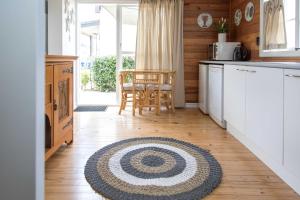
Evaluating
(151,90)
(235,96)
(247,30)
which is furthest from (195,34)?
(235,96)

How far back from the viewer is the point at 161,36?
5574 mm

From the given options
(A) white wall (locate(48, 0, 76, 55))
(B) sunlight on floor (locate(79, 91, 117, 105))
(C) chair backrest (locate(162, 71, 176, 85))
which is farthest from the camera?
(B) sunlight on floor (locate(79, 91, 117, 105))

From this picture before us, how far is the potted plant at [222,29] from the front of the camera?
5.05 m

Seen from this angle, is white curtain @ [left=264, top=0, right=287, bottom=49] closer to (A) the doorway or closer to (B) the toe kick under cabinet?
(B) the toe kick under cabinet

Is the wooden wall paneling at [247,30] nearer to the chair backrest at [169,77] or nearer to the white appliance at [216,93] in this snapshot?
the white appliance at [216,93]

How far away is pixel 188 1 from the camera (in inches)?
221

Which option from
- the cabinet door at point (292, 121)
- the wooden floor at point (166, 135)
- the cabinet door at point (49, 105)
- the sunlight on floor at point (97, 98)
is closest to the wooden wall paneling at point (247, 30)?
the wooden floor at point (166, 135)

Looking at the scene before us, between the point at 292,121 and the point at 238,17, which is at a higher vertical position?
the point at 238,17

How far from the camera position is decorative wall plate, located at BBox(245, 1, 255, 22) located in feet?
14.6

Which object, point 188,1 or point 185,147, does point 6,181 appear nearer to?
point 185,147

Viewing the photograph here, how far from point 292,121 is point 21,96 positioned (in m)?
1.62

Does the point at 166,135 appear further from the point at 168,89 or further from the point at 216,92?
the point at 168,89

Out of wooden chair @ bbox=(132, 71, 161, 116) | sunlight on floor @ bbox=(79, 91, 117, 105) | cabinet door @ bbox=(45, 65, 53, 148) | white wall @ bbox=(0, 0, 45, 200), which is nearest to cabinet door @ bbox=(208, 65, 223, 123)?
wooden chair @ bbox=(132, 71, 161, 116)

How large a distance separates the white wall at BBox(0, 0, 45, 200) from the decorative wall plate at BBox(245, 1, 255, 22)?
3.83 meters
